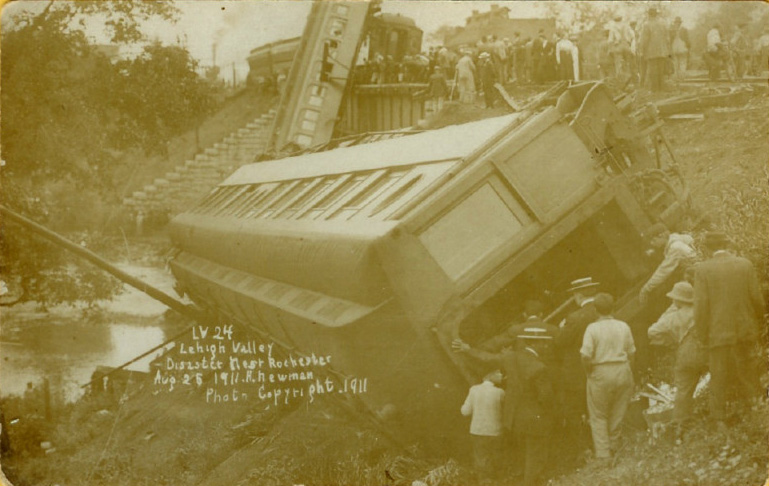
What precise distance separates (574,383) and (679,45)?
19.3 ft

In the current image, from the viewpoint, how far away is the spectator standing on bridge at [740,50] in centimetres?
927

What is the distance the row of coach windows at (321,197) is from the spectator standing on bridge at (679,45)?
439 centimetres

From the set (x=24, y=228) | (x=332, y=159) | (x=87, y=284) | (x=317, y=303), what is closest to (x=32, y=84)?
(x=24, y=228)

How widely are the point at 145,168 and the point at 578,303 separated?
21.8 ft

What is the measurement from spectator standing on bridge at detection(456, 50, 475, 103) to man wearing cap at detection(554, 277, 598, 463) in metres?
10.6

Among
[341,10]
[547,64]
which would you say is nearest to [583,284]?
[547,64]

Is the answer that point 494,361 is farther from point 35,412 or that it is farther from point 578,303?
point 35,412

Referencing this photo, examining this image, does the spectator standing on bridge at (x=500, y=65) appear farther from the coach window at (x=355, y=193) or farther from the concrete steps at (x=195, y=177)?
the coach window at (x=355, y=193)

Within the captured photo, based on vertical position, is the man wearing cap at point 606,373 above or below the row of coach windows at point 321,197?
below

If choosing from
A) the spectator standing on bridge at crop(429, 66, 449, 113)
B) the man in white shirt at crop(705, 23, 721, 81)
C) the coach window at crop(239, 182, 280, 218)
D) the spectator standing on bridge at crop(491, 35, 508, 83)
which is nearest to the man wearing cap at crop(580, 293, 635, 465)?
the man in white shirt at crop(705, 23, 721, 81)

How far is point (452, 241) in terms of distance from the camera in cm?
689

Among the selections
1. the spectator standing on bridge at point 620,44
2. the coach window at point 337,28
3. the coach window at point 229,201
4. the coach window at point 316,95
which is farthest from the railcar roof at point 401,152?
the coach window at point 337,28

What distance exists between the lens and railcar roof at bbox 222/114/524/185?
7.56 meters

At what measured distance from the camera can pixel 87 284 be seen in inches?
433
